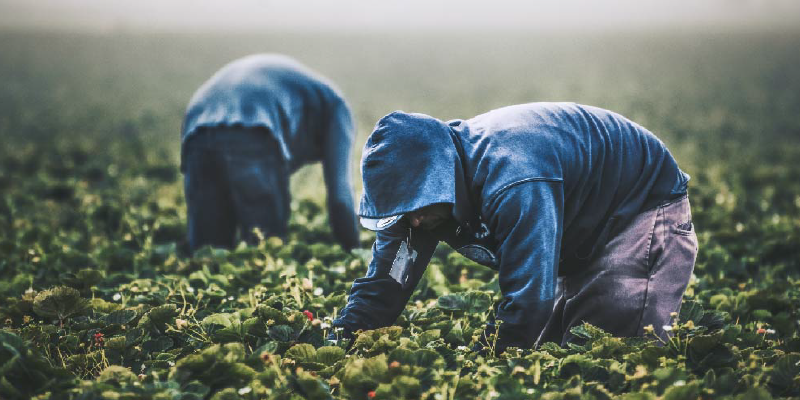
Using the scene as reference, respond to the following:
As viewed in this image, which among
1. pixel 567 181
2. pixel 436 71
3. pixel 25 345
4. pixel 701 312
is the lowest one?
pixel 436 71

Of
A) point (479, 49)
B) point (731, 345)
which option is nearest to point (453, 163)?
point (731, 345)

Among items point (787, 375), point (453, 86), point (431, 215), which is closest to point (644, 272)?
point (787, 375)

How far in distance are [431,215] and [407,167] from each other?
0.61 feet

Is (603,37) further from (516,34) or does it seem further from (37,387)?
(37,387)

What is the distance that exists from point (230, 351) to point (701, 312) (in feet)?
5.59

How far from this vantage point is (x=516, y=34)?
37594mm

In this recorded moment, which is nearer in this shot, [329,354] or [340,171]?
[329,354]

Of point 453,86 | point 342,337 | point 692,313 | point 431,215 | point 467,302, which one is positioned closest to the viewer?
point 431,215

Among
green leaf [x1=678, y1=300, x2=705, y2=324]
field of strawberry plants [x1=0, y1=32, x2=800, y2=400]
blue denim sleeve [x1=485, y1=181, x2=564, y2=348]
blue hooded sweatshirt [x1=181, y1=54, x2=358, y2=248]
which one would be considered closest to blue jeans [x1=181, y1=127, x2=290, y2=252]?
blue hooded sweatshirt [x1=181, y1=54, x2=358, y2=248]

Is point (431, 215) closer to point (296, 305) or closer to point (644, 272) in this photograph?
point (644, 272)

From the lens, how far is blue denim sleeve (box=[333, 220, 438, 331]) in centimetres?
242

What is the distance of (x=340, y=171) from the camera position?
3799 mm

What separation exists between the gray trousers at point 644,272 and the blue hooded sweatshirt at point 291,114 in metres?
1.74

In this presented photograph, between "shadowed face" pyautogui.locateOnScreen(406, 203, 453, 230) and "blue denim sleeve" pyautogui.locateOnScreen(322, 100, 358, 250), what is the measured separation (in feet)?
5.56
